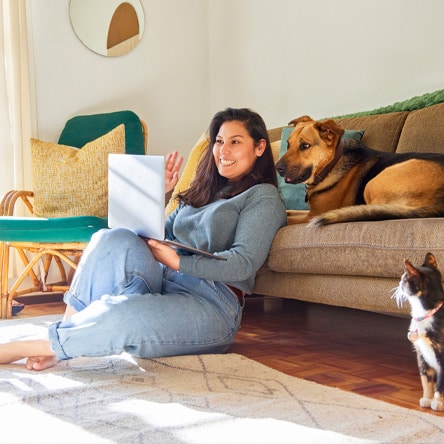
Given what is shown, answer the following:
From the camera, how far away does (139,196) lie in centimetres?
180

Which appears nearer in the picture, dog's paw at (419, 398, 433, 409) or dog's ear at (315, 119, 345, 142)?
dog's paw at (419, 398, 433, 409)

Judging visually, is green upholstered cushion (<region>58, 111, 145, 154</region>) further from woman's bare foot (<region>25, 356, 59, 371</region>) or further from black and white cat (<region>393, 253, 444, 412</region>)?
black and white cat (<region>393, 253, 444, 412</region>)

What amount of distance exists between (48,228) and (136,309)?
4.18 ft

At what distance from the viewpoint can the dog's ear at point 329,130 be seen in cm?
230

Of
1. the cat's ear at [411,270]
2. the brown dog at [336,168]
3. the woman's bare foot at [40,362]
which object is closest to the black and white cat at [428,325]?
the cat's ear at [411,270]

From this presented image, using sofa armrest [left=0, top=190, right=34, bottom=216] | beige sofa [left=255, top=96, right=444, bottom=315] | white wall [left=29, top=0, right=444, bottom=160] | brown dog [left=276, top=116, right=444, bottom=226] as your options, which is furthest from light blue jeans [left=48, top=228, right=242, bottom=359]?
white wall [left=29, top=0, right=444, bottom=160]

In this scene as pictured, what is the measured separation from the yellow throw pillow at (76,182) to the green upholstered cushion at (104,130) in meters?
0.23

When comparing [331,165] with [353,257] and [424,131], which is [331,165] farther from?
[353,257]

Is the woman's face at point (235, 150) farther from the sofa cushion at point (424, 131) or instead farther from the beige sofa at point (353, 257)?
the sofa cushion at point (424, 131)

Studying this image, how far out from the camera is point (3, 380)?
1696 millimetres

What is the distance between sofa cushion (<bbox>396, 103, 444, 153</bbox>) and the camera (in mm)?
2363

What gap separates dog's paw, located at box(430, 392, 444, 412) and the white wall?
179cm

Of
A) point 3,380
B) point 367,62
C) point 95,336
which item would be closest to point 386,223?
point 95,336

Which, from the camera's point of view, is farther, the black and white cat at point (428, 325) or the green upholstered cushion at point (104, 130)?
the green upholstered cushion at point (104, 130)
